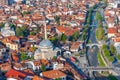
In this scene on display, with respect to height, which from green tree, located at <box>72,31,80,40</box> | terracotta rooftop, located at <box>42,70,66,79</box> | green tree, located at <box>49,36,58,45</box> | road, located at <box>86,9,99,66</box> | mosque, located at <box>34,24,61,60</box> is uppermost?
terracotta rooftop, located at <box>42,70,66,79</box>

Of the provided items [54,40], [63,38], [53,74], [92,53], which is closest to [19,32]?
[63,38]

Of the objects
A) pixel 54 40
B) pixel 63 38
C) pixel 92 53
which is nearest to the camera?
pixel 92 53

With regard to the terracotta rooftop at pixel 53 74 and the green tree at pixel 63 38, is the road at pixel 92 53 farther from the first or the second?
the terracotta rooftop at pixel 53 74

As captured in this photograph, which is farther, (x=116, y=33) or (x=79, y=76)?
(x=116, y=33)

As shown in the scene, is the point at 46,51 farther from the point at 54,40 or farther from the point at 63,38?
the point at 63,38

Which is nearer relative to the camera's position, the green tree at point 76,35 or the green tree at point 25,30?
the green tree at point 76,35

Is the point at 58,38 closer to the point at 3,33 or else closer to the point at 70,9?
the point at 3,33

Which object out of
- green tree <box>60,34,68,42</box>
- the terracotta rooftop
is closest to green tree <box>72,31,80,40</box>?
green tree <box>60,34,68,42</box>

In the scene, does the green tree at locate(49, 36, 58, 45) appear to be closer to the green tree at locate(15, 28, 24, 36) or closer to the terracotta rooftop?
the green tree at locate(15, 28, 24, 36)

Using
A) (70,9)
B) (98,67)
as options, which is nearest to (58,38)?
(98,67)

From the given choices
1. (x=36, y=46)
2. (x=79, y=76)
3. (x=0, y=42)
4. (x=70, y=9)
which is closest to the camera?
(x=79, y=76)

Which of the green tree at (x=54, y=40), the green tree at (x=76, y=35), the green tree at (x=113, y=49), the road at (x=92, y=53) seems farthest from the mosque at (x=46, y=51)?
the green tree at (x=76, y=35)
